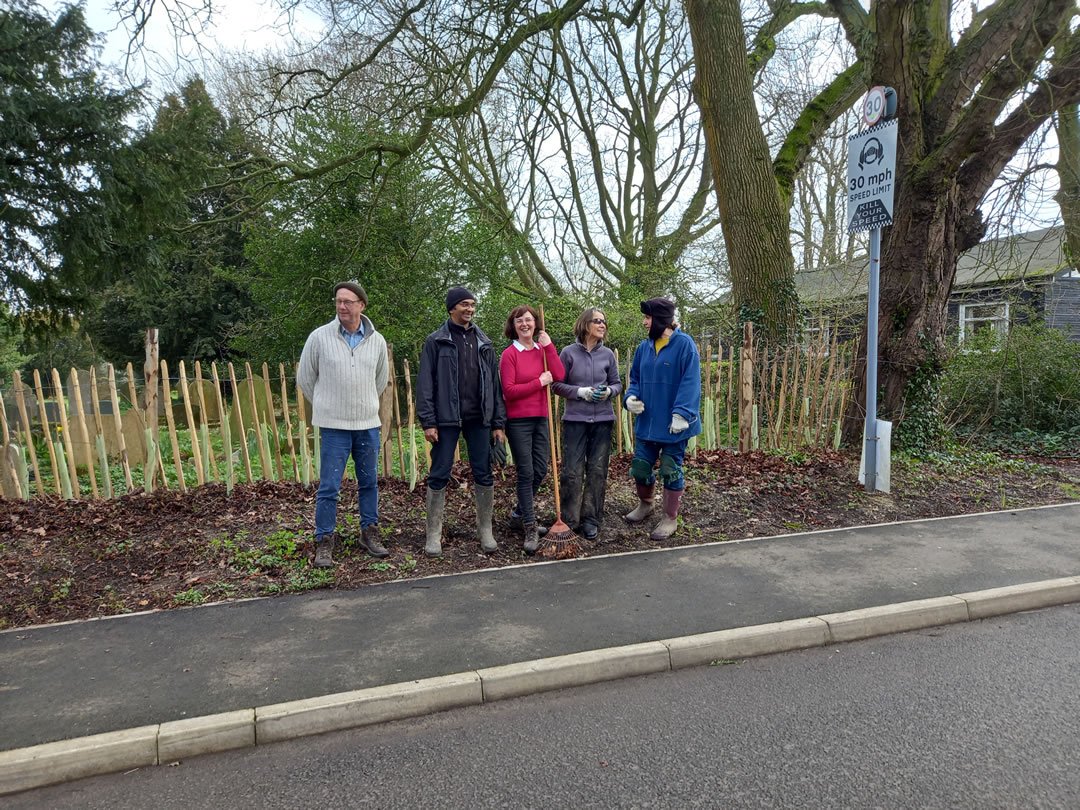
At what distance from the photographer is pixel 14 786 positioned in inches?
106

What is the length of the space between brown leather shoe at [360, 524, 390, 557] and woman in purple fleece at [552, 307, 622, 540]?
4.93ft

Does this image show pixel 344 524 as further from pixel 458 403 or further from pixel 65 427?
pixel 65 427

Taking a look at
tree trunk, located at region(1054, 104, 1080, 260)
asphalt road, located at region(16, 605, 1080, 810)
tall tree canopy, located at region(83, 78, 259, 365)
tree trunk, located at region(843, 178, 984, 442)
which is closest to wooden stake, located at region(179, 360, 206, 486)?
asphalt road, located at region(16, 605, 1080, 810)

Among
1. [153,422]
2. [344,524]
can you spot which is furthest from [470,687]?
[153,422]

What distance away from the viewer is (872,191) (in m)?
6.56

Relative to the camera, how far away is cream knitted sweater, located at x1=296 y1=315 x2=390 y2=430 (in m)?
4.94

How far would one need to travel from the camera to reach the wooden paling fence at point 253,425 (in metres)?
6.48

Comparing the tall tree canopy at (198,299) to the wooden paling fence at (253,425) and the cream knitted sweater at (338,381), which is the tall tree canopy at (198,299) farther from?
the cream knitted sweater at (338,381)

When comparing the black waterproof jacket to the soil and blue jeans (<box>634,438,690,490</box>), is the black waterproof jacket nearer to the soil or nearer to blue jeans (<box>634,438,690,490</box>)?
the soil

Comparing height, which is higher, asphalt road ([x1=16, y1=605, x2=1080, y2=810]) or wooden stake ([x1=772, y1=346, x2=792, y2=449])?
wooden stake ([x1=772, y1=346, x2=792, y2=449])

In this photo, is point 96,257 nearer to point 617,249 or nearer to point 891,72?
point 891,72

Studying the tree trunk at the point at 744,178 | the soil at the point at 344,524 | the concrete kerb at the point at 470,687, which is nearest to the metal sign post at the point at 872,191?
the soil at the point at 344,524

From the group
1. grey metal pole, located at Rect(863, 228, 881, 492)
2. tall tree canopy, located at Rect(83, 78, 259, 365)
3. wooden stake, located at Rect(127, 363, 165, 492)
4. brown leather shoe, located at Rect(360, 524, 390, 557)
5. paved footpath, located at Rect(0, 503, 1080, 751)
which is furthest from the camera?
tall tree canopy, located at Rect(83, 78, 259, 365)

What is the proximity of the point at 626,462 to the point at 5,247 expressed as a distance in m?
8.57
